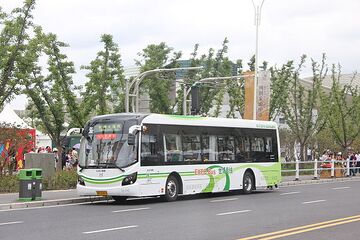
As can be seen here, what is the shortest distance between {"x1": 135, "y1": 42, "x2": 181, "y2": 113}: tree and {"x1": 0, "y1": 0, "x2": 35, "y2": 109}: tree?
12.6 m

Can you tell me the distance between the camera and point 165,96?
128ft

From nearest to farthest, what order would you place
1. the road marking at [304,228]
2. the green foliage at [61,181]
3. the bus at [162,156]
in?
the road marking at [304,228]
the bus at [162,156]
the green foliage at [61,181]

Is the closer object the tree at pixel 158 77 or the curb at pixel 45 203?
the curb at pixel 45 203

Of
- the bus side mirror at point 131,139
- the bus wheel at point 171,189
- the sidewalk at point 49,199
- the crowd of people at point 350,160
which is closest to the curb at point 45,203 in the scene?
→ the sidewalk at point 49,199

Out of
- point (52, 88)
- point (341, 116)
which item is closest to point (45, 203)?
point (52, 88)

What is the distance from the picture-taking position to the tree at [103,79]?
34.3m

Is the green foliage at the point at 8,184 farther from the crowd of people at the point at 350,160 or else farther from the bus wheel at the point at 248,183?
the crowd of people at the point at 350,160

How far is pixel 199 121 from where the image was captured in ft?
75.5

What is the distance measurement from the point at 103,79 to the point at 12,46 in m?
8.94

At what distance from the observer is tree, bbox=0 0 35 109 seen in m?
26.2

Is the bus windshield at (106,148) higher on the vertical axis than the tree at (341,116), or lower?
lower

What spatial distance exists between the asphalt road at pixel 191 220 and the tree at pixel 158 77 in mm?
18021

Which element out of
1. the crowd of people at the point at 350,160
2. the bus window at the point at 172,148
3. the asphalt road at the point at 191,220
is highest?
the bus window at the point at 172,148

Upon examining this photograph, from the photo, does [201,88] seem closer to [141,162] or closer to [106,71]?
[106,71]
